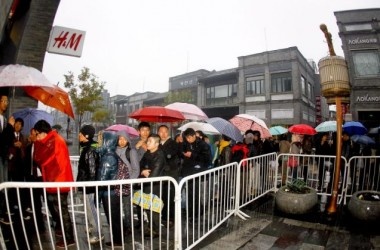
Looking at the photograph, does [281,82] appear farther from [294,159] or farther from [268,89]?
[294,159]

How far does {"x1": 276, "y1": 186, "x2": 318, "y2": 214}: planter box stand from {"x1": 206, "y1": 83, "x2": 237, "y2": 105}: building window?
27295 millimetres

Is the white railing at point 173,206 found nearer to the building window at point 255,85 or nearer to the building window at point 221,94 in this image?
the building window at point 255,85

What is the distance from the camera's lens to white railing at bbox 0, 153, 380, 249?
2.78 meters

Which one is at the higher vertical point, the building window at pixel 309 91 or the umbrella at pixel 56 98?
the building window at pixel 309 91

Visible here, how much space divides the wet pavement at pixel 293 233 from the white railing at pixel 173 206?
23 cm

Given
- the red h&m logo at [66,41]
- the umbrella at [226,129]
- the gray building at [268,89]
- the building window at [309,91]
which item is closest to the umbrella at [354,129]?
the umbrella at [226,129]

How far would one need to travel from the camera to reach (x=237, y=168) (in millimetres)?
5270

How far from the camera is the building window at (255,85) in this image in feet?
97.1

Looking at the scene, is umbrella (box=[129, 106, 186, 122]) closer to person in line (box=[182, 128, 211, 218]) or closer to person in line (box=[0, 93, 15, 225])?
person in line (box=[182, 128, 211, 218])

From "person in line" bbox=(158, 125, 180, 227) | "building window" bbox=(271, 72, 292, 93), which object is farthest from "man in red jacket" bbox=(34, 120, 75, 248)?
"building window" bbox=(271, 72, 292, 93)

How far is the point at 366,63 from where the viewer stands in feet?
64.9

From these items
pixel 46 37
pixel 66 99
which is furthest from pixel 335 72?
pixel 46 37

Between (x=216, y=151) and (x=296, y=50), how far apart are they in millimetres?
24455

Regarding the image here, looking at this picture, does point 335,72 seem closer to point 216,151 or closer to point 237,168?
point 237,168
